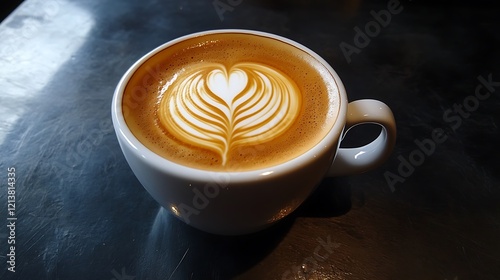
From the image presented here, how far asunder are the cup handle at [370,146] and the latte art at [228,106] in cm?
10

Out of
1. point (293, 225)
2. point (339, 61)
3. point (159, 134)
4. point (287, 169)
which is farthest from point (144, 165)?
point (339, 61)

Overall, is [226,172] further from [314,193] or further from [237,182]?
[314,193]

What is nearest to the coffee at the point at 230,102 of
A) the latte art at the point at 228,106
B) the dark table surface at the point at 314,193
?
the latte art at the point at 228,106

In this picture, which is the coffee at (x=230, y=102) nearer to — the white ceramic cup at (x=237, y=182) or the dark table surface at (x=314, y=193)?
the white ceramic cup at (x=237, y=182)

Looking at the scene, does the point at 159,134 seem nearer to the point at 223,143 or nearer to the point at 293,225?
the point at 223,143

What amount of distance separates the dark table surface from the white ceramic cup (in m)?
0.13

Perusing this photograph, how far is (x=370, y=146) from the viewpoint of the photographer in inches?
29.0

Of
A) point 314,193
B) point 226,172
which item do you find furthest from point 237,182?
point 314,193

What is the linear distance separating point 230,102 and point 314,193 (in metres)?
0.27

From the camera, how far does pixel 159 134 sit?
2.05 ft

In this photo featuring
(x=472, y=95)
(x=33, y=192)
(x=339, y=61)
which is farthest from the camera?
(x=339, y=61)

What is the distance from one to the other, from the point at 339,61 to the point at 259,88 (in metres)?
0.56

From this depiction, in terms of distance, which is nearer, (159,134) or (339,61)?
(159,134)

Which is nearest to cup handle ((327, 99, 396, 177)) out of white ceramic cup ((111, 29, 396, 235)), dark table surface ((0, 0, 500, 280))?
white ceramic cup ((111, 29, 396, 235))
